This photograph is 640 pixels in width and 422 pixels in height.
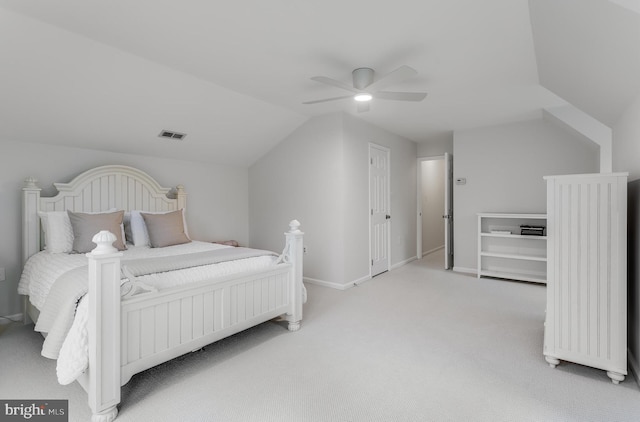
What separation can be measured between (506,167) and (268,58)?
3872 millimetres

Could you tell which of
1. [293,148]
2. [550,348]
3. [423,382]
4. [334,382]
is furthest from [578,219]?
[293,148]

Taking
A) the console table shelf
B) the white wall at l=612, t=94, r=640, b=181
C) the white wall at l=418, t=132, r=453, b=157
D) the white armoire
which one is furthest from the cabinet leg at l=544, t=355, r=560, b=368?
the white wall at l=418, t=132, r=453, b=157

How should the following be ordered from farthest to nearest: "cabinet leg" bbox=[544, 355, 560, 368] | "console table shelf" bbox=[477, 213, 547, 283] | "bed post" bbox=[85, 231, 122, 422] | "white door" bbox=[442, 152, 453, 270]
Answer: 1. "white door" bbox=[442, 152, 453, 270]
2. "console table shelf" bbox=[477, 213, 547, 283]
3. "cabinet leg" bbox=[544, 355, 560, 368]
4. "bed post" bbox=[85, 231, 122, 422]

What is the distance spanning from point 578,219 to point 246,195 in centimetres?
440

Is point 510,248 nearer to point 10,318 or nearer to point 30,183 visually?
point 30,183

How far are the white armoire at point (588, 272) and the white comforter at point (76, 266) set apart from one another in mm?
2166

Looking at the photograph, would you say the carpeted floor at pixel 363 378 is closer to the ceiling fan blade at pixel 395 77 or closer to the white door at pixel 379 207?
the white door at pixel 379 207

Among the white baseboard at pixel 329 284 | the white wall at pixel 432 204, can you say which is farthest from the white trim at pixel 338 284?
the white wall at pixel 432 204

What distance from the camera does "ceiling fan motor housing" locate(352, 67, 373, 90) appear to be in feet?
9.24

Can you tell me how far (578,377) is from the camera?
82.0 inches

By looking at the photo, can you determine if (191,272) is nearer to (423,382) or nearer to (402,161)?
(423,382)

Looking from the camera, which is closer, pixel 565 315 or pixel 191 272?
pixel 565 315

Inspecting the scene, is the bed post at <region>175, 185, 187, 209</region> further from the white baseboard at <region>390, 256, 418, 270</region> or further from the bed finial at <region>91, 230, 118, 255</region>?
the white baseboard at <region>390, 256, 418, 270</region>

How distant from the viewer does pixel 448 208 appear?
5.36m
